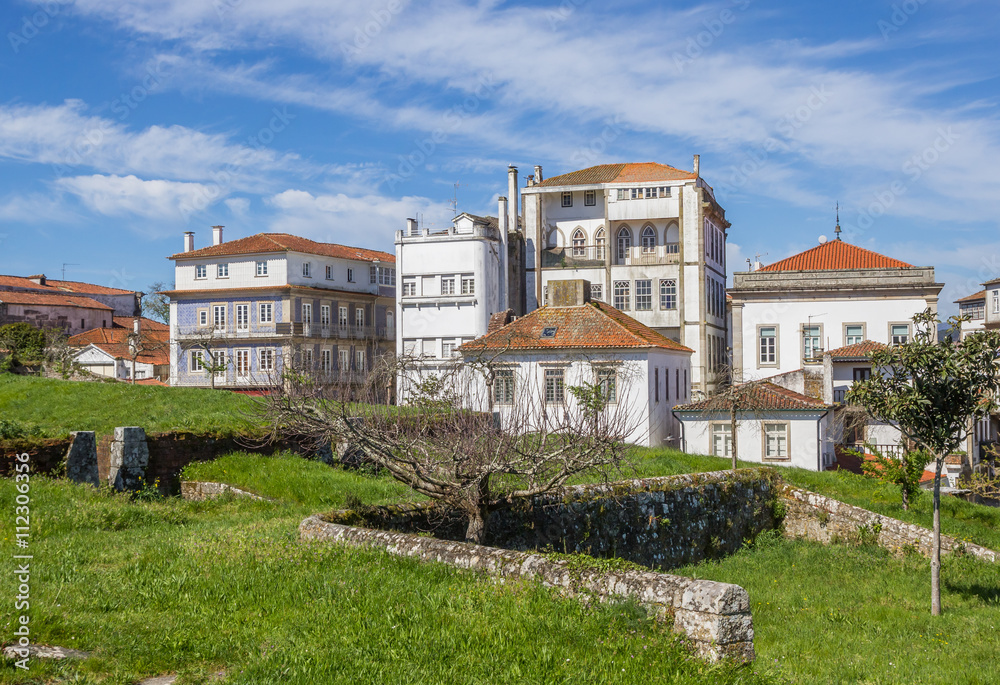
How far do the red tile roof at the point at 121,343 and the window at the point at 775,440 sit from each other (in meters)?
44.5

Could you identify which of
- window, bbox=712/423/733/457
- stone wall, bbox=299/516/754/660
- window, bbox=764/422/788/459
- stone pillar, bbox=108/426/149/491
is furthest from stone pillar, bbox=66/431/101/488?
window, bbox=764/422/788/459

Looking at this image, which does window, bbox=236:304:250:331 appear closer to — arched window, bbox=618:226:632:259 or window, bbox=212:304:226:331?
window, bbox=212:304:226:331

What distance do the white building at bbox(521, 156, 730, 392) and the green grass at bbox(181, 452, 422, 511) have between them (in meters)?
30.7

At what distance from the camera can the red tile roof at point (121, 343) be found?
201 ft

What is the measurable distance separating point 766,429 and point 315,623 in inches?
1117

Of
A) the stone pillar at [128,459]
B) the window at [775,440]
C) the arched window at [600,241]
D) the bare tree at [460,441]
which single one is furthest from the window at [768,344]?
the stone pillar at [128,459]

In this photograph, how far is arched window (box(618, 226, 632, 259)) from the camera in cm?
4831

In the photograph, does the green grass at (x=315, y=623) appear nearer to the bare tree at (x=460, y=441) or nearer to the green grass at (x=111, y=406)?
the bare tree at (x=460, y=441)

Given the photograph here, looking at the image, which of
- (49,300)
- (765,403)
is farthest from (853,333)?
(49,300)

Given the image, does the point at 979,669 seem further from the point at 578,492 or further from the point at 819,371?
the point at 819,371

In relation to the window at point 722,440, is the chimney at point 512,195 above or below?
above

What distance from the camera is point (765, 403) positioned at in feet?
109

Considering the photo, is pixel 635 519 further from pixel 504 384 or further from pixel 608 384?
pixel 608 384

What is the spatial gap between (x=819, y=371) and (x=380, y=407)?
30419mm
